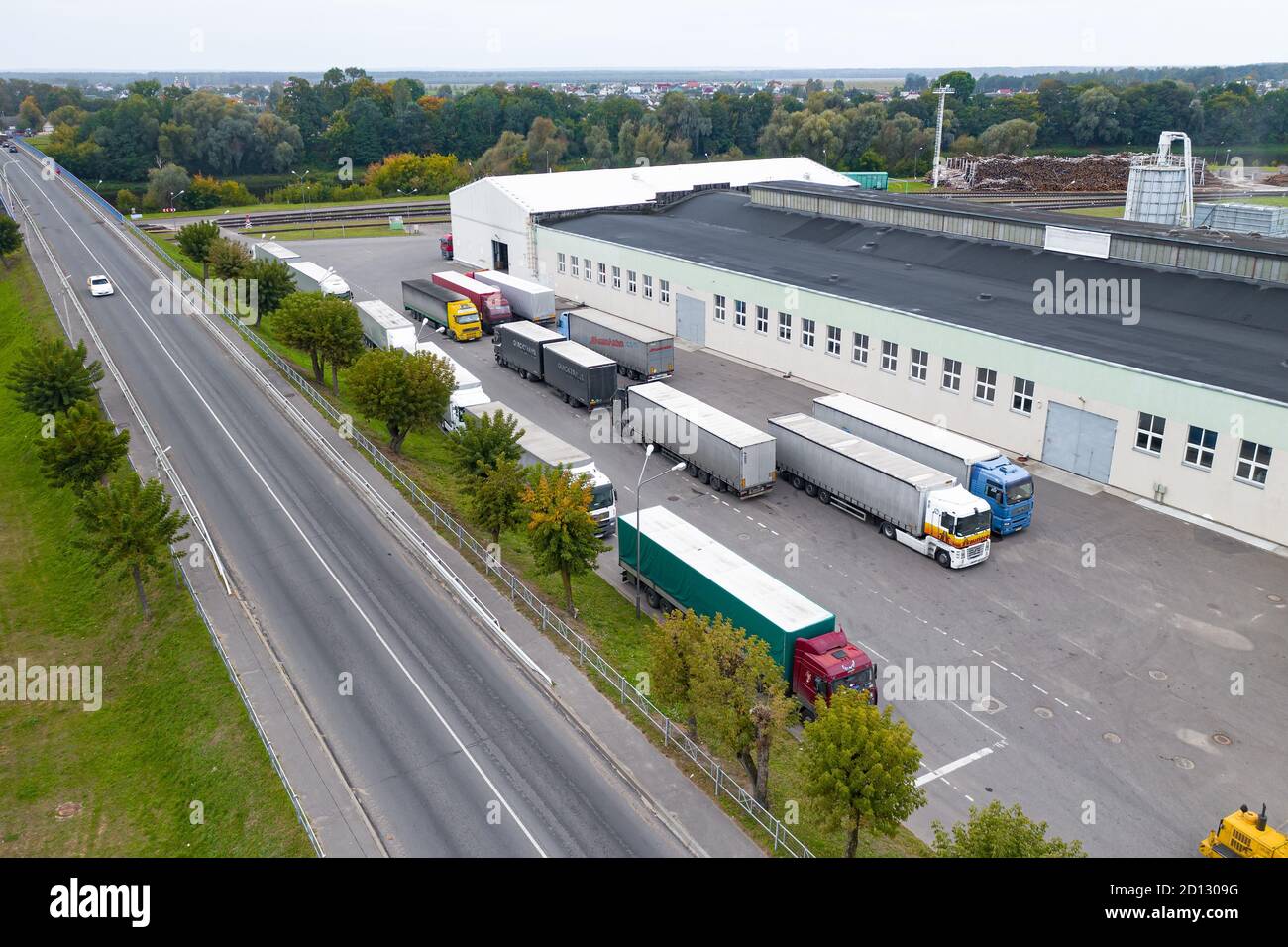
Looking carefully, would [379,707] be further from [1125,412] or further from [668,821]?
[1125,412]

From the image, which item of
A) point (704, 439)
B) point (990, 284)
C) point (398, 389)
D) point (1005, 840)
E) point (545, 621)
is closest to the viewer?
point (1005, 840)

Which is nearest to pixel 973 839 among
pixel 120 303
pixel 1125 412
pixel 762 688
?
pixel 762 688

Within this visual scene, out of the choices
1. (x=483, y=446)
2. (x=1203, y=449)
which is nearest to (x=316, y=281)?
(x=483, y=446)

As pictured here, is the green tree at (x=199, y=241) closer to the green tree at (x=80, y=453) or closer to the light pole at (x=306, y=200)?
the light pole at (x=306, y=200)

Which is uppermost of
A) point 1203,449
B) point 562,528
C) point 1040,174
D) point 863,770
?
point 1040,174

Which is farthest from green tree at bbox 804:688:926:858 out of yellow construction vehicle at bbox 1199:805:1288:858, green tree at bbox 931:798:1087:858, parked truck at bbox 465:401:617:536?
parked truck at bbox 465:401:617:536

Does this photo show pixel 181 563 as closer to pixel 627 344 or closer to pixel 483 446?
pixel 483 446
